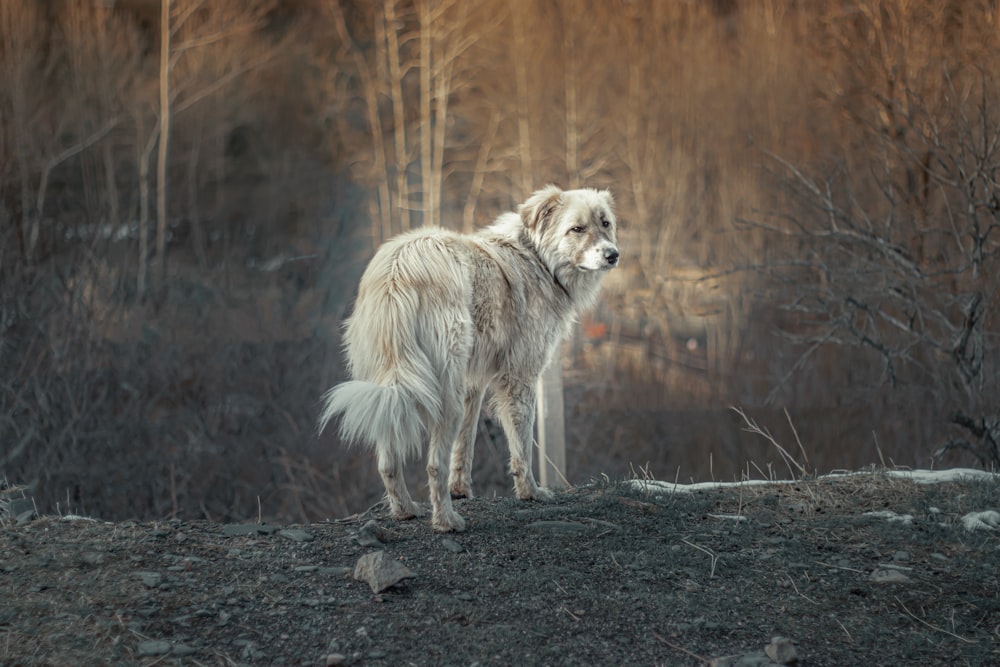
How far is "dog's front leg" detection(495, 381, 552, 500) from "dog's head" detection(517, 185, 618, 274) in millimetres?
899

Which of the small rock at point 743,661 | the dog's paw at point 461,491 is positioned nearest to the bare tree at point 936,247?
the dog's paw at point 461,491

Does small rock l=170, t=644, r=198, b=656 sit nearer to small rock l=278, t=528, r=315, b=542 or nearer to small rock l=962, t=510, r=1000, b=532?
small rock l=278, t=528, r=315, b=542

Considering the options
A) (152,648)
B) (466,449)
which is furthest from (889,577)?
(152,648)

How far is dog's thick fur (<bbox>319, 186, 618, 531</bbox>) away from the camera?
4.48 meters

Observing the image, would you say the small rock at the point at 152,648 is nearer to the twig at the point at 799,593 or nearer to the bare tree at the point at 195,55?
the twig at the point at 799,593

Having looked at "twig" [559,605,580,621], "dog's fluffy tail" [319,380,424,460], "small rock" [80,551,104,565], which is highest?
"dog's fluffy tail" [319,380,424,460]

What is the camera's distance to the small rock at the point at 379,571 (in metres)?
3.86

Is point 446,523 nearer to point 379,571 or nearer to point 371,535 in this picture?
point 371,535

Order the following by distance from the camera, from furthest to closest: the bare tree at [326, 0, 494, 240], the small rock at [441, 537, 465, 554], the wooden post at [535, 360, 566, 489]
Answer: the bare tree at [326, 0, 494, 240] < the wooden post at [535, 360, 566, 489] < the small rock at [441, 537, 465, 554]

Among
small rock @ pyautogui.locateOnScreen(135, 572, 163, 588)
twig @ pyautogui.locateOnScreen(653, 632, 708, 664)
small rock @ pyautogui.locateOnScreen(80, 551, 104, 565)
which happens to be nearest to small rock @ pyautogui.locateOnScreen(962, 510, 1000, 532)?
twig @ pyautogui.locateOnScreen(653, 632, 708, 664)

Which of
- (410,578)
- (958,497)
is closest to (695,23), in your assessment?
(958,497)

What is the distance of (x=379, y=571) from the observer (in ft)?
12.7

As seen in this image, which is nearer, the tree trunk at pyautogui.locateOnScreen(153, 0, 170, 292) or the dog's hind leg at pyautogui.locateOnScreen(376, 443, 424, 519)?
the dog's hind leg at pyautogui.locateOnScreen(376, 443, 424, 519)

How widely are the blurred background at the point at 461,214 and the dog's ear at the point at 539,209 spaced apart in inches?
189
